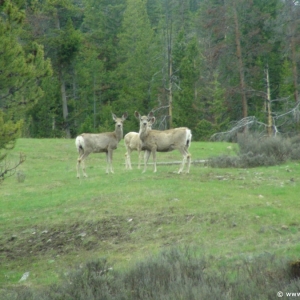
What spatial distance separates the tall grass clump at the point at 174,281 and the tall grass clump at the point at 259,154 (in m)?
12.0

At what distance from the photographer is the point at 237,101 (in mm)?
46625

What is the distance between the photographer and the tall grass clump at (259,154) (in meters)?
20.8

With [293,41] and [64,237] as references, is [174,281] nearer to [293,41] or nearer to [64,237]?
[64,237]

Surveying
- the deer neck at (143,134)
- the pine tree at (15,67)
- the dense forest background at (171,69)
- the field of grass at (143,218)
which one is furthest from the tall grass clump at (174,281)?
the dense forest background at (171,69)

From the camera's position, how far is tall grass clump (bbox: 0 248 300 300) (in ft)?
23.9

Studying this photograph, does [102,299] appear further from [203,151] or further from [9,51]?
[203,151]

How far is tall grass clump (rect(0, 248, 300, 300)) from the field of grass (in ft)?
2.76

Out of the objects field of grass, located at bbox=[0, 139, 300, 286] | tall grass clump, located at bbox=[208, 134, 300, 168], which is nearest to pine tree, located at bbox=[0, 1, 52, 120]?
field of grass, located at bbox=[0, 139, 300, 286]

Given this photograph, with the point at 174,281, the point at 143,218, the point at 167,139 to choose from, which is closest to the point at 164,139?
the point at 167,139

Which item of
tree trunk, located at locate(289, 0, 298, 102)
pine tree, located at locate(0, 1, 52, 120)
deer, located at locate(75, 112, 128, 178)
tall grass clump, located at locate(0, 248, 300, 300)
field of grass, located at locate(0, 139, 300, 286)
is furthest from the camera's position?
tree trunk, located at locate(289, 0, 298, 102)

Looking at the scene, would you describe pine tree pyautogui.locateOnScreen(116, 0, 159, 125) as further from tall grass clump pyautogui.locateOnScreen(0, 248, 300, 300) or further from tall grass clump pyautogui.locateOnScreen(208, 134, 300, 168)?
tall grass clump pyautogui.locateOnScreen(0, 248, 300, 300)

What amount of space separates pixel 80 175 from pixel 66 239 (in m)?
8.14

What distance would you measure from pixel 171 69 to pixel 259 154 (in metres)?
26.9

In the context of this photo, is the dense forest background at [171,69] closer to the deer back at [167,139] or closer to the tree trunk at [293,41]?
the tree trunk at [293,41]
